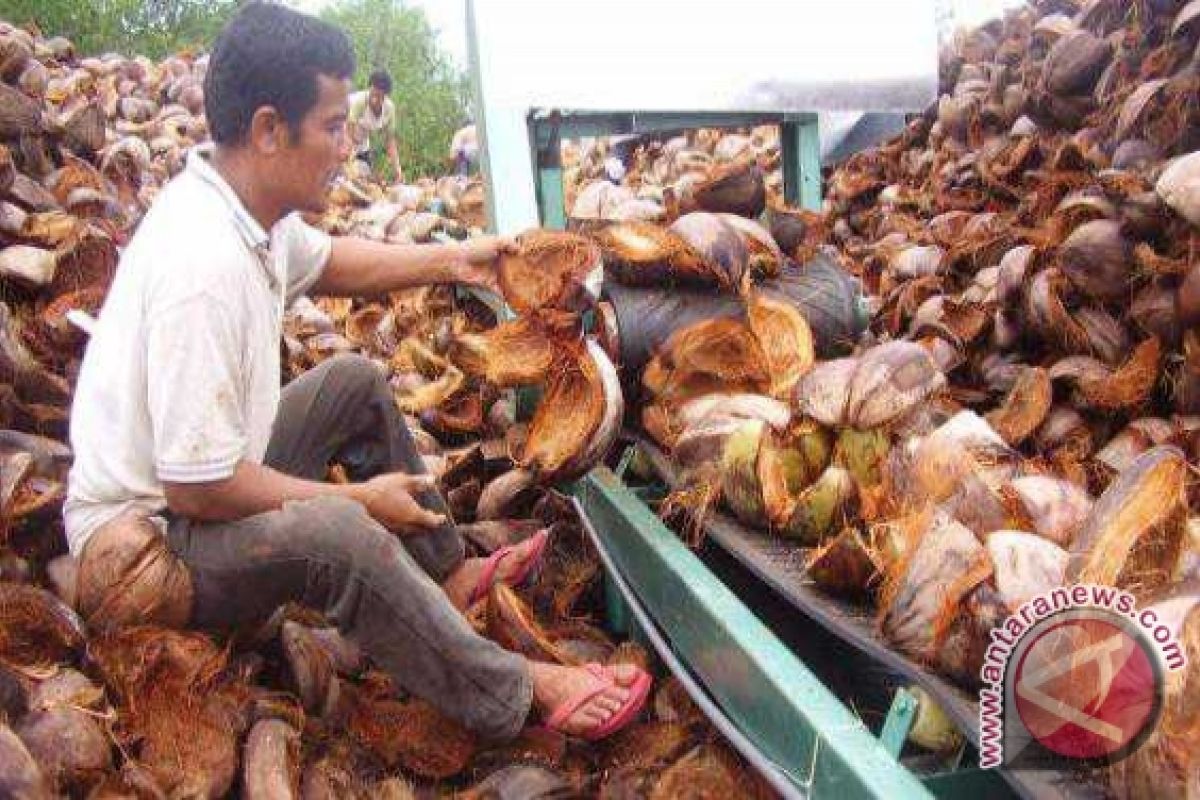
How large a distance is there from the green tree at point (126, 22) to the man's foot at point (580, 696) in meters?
16.9

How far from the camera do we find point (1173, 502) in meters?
1.87

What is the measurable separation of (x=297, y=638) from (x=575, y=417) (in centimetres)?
99

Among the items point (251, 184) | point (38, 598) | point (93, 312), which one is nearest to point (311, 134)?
point (251, 184)

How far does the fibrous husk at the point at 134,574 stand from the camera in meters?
2.36

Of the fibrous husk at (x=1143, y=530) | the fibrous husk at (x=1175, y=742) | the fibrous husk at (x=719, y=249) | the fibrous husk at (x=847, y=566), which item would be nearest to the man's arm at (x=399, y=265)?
the fibrous husk at (x=719, y=249)

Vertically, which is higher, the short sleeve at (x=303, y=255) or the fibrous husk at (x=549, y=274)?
the short sleeve at (x=303, y=255)

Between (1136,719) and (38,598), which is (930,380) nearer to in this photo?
(1136,719)

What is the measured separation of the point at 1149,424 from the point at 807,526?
108 cm

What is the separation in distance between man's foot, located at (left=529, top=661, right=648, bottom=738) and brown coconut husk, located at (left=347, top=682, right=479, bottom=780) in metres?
0.20

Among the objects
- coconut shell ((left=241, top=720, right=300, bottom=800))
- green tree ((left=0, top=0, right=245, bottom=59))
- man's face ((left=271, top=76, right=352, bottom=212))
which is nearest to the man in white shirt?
man's face ((left=271, top=76, right=352, bottom=212))

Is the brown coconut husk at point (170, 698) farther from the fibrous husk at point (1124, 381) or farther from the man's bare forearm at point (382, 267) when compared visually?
the fibrous husk at point (1124, 381)

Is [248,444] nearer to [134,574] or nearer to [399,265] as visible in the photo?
[134,574]

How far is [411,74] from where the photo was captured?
24047 millimetres

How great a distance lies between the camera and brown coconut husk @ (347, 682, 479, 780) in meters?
2.59
